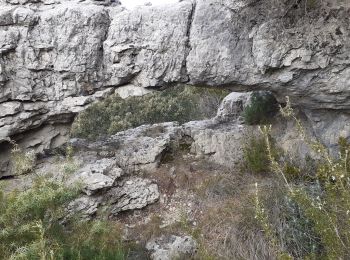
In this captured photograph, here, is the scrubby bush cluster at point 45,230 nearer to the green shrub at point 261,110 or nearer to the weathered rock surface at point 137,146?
the weathered rock surface at point 137,146

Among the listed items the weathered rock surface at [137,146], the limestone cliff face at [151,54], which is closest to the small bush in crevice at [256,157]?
the limestone cliff face at [151,54]

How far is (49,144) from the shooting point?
7.59m

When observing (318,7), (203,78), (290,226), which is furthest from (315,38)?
(290,226)

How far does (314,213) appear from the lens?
11.7ft

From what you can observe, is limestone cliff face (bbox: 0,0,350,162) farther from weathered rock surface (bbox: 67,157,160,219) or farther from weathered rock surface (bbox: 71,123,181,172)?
weathered rock surface (bbox: 71,123,181,172)

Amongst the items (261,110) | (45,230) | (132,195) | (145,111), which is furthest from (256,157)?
(145,111)

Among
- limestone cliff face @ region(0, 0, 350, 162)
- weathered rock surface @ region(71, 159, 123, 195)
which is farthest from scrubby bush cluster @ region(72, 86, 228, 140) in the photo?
limestone cliff face @ region(0, 0, 350, 162)

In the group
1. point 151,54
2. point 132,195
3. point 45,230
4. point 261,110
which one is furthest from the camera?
point 261,110

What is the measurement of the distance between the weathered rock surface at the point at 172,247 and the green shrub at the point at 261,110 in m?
3.34

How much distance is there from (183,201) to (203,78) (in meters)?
2.24

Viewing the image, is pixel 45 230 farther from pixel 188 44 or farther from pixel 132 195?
pixel 188 44

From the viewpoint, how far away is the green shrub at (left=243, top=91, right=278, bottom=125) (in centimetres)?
861

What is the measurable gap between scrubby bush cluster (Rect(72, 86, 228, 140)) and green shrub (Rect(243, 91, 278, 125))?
4.27 m

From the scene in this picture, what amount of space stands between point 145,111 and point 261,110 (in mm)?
6378
